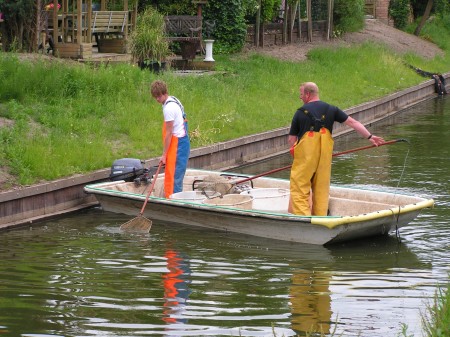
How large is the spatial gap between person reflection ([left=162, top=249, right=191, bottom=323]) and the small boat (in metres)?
1.21

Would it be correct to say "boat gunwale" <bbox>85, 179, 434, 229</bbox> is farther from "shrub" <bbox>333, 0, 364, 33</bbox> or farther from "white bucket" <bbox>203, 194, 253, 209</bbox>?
"shrub" <bbox>333, 0, 364, 33</bbox>

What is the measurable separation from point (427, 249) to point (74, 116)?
7833 millimetres

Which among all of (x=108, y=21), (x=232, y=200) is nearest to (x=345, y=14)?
(x=108, y=21)

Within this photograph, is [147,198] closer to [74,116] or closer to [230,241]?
[230,241]

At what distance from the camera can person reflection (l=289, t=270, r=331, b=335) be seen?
10102mm

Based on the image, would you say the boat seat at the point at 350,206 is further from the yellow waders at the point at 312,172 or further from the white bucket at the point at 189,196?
the white bucket at the point at 189,196

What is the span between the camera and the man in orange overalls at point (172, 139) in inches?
603

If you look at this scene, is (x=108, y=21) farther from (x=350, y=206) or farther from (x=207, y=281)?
(x=207, y=281)

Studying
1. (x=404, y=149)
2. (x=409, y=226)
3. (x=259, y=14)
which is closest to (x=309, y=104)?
(x=409, y=226)

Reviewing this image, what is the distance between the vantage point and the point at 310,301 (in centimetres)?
1112

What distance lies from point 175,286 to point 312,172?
9.12ft

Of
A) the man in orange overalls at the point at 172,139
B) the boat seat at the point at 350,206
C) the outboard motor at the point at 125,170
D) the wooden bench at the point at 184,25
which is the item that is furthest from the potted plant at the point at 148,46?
the boat seat at the point at 350,206

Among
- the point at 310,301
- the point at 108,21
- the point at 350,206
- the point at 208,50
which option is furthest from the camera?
the point at 208,50

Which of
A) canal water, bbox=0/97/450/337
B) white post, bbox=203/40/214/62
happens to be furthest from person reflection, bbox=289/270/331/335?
white post, bbox=203/40/214/62
